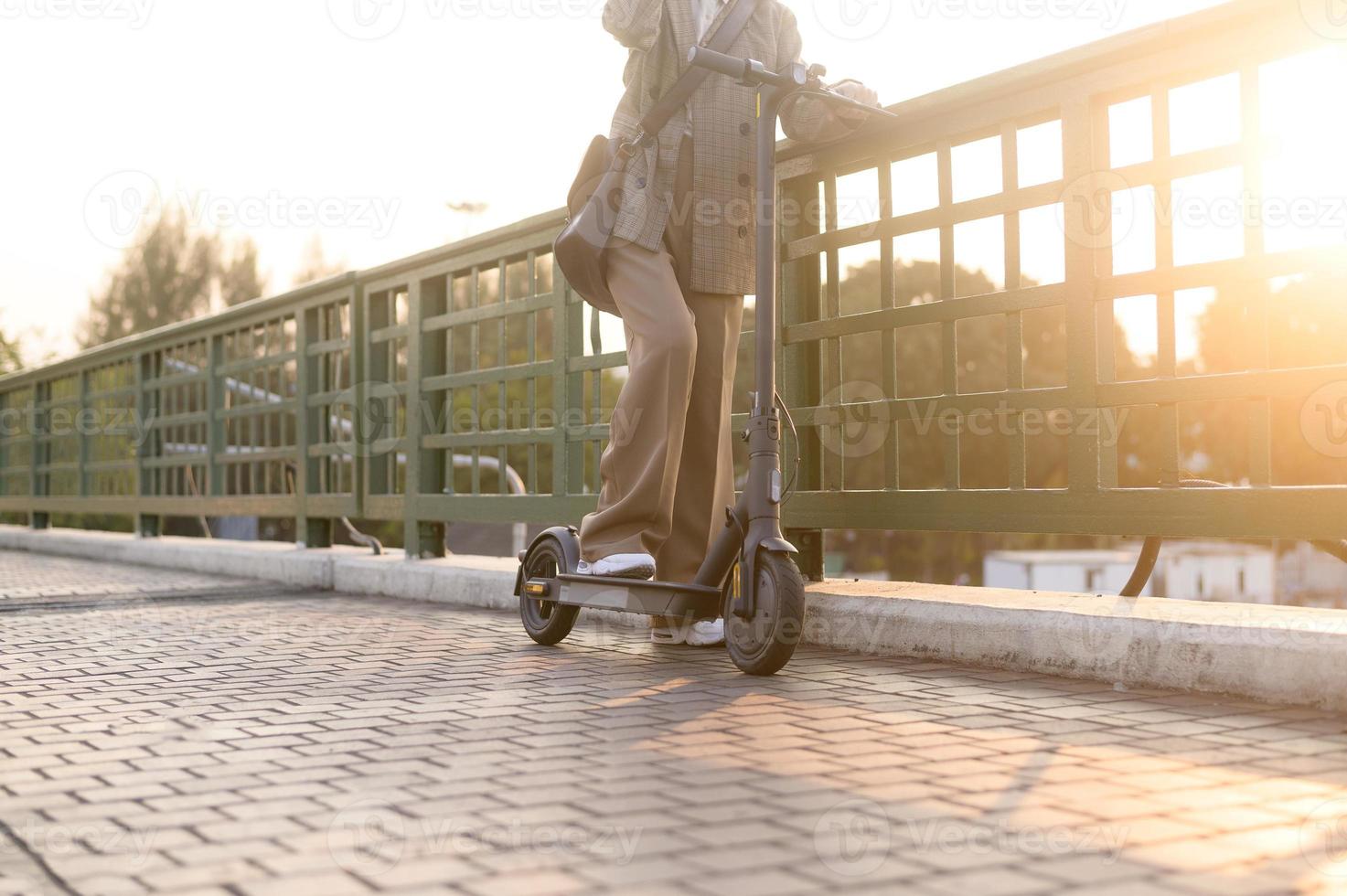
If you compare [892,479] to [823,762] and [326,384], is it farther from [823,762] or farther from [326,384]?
[326,384]

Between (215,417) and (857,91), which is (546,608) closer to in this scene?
(857,91)

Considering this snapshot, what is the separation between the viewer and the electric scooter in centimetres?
361

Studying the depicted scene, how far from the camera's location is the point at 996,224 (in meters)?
4.13

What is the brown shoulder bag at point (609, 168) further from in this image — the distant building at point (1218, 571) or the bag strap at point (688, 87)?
the distant building at point (1218, 571)

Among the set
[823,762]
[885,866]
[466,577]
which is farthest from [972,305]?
[466,577]

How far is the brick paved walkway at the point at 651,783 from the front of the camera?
74.4 inches

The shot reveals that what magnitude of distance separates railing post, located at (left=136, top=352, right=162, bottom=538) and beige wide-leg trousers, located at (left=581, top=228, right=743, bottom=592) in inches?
298

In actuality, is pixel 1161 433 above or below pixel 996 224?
below

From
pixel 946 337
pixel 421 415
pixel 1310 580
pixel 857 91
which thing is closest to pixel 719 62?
pixel 857 91

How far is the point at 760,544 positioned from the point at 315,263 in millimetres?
58320

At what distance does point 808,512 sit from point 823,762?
2.14m

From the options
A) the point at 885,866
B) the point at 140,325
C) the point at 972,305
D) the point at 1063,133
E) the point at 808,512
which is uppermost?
the point at 140,325

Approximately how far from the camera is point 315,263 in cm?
5906

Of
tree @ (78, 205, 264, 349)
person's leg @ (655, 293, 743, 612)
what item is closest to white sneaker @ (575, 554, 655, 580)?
person's leg @ (655, 293, 743, 612)
